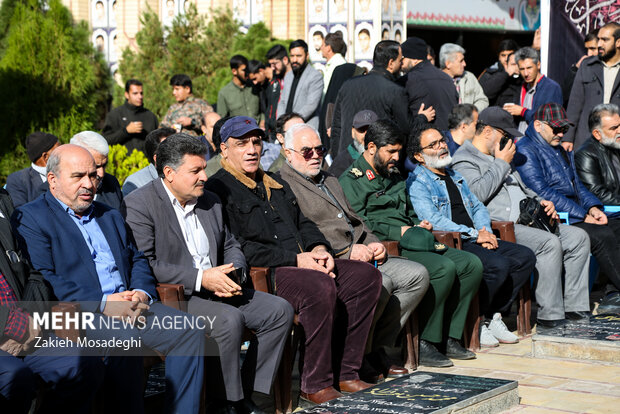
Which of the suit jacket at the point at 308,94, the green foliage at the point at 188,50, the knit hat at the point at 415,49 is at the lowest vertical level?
the suit jacket at the point at 308,94

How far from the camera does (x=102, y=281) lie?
457 centimetres

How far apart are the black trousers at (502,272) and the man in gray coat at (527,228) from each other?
0.88 feet

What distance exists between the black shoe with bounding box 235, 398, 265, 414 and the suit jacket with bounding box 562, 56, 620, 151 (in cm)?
623

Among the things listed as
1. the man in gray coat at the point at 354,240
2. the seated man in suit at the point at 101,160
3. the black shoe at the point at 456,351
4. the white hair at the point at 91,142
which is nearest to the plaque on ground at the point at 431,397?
the man in gray coat at the point at 354,240

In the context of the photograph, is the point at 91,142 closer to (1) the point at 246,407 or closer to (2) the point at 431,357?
(1) the point at 246,407

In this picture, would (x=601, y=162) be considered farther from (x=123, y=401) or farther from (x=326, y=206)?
(x=123, y=401)

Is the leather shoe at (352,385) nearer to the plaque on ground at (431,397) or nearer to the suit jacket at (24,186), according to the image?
the plaque on ground at (431,397)

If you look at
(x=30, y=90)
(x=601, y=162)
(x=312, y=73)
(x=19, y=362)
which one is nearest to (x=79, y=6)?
(x=30, y=90)

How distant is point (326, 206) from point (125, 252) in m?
1.71

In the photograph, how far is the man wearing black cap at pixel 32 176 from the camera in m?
6.54

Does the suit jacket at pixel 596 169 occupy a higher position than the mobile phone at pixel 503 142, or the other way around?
the mobile phone at pixel 503 142

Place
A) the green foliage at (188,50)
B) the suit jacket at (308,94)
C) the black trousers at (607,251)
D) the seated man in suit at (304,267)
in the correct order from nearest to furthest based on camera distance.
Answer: the seated man in suit at (304,267) < the black trousers at (607,251) < the suit jacket at (308,94) < the green foliage at (188,50)

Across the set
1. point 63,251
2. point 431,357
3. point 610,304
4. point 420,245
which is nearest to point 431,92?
point 610,304

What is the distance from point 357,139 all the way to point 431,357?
7.45 ft
